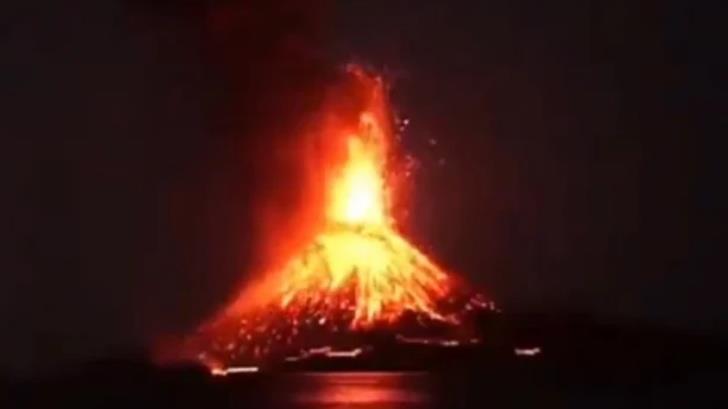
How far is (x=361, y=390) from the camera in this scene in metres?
162

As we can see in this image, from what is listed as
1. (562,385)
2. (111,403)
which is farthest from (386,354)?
(111,403)

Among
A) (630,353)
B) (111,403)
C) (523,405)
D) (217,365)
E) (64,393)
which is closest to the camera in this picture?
(523,405)

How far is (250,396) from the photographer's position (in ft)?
495

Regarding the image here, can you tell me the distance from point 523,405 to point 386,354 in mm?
34986

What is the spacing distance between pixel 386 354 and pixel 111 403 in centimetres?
2821

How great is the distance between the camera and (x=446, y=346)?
163000 mm

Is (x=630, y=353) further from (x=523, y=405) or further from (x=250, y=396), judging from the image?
(x=523, y=405)

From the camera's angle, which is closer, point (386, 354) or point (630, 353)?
point (386, 354)

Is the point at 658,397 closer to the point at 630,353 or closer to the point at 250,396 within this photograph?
the point at 250,396

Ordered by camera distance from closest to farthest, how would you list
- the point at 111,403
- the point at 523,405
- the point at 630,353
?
the point at 523,405, the point at 111,403, the point at 630,353

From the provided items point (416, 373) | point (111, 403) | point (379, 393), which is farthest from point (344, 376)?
point (111, 403)

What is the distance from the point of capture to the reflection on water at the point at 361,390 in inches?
5517

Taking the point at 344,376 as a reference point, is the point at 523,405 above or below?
below

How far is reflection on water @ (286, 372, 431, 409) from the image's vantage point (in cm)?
14012
